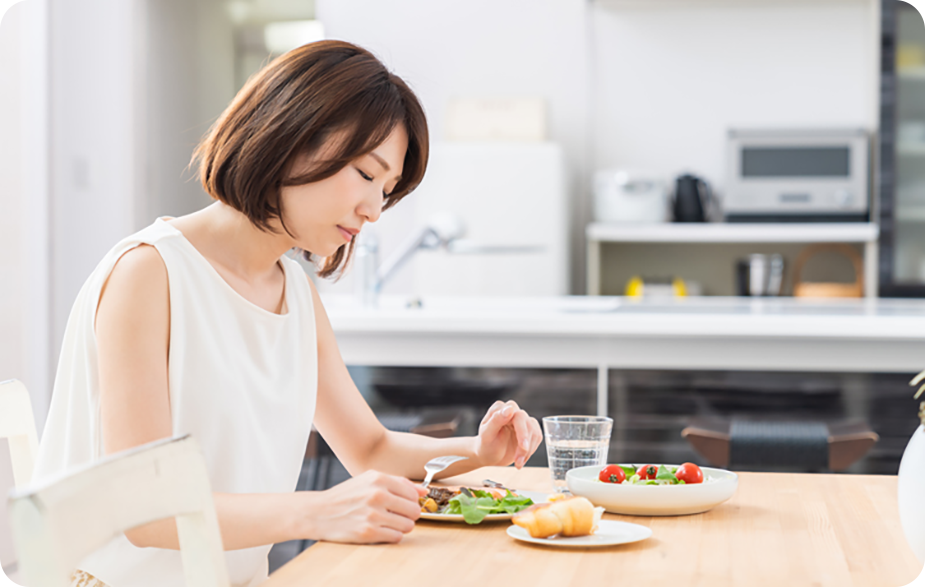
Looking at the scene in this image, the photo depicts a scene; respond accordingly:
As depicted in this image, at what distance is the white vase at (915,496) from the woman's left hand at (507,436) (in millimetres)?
431

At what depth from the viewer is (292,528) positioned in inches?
34.2

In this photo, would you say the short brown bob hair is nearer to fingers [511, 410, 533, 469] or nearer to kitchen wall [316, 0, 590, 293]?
fingers [511, 410, 533, 469]

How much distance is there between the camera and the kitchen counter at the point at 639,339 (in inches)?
87.4

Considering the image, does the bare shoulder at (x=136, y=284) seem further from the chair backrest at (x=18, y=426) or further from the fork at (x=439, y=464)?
the fork at (x=439, y=464)

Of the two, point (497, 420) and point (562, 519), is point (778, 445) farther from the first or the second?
point (562, 519)

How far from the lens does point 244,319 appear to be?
113 centimetres

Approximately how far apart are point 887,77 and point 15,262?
11.8ft

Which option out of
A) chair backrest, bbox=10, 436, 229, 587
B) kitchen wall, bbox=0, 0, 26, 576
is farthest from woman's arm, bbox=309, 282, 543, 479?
kitchen wall, bbox=0, 0, 26, 576

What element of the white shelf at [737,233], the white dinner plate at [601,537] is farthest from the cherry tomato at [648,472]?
the white shelf at [737,233]

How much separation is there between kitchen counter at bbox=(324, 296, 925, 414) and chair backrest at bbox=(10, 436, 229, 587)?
165 centimetres

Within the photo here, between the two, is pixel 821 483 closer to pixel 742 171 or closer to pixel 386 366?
pixel 386 366

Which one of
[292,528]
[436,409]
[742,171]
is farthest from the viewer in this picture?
[742,171]

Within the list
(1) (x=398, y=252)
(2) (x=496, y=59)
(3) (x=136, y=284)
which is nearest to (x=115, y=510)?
(3) (x=136, y=284)

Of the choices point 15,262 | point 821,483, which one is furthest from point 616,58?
point 821,483
